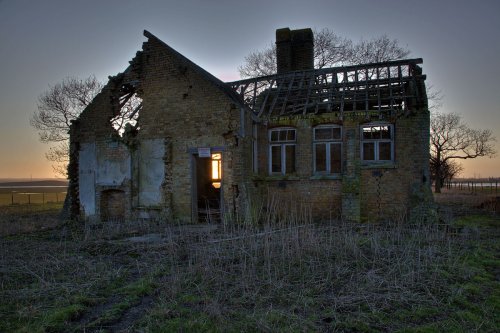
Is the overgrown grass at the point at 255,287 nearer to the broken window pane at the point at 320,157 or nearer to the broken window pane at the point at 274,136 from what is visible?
the broken window pane at the point at 320,157

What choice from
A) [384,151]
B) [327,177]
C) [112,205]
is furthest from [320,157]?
[112,205]

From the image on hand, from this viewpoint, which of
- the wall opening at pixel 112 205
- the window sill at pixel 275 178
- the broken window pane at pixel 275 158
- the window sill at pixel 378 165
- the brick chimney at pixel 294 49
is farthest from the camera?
the brick chimney at pixel 294 49

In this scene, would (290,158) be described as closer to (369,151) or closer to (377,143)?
(369,151)

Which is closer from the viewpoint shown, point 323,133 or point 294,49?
point 323,133

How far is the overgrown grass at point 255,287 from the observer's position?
4414mm

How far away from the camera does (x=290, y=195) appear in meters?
14.3

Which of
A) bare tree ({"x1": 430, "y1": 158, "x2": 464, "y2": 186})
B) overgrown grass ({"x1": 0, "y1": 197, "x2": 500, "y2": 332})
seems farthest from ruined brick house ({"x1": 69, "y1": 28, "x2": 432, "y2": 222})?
bare tree ({"x1": 430, "y1": 158, "x2": 464, "y2": 186})

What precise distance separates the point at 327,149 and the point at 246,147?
10.9 feet

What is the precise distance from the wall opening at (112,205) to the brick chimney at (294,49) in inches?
393

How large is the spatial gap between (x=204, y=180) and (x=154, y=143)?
3.19 meters

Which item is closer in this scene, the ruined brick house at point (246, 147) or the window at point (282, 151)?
the ruined brick house at point (246, 147)

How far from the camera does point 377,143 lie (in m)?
13.6

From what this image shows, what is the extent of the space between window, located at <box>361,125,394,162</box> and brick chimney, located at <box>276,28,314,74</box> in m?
6.20

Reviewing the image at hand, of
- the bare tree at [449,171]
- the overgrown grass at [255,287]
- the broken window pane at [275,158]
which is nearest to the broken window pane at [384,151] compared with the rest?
the broken window pane at [275,158]
